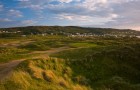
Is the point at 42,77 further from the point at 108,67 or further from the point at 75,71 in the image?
the point at 108,67

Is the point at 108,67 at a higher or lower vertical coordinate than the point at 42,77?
lower

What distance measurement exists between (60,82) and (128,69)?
11564 millimetres

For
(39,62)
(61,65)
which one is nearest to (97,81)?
(61,65)

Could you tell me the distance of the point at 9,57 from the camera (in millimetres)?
32469

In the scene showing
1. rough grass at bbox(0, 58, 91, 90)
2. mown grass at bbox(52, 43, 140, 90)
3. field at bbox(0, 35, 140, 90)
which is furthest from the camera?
mown grass at bbox(52, 43, 140, 90)

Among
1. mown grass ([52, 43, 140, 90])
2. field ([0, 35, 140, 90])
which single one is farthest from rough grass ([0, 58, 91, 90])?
mown grass ([52, 43, 140, 90])

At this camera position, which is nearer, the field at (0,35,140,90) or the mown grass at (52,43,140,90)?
the field at (0,35,140,90)

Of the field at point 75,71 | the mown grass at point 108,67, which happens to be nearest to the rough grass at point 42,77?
the field at point 75,71

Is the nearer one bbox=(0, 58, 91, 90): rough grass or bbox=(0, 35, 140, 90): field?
bbox=(0, 58, 91, 90): rough grass

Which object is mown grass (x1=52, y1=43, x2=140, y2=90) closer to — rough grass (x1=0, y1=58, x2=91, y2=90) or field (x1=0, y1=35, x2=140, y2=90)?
field (x1=0, y1=35, x2=140, y2=90)

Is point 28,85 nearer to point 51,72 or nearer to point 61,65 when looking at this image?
point 51,72

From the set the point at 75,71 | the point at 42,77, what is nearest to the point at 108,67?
the point at 75,71

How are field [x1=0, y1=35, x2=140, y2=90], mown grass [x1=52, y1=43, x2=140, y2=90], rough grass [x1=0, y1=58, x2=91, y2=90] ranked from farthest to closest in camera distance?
mown grass [x1=52, y1=43, x2=140, y2=90] < field [x1=0, y1=35, x2=140, y2=90] < rough grass [x1=0, y1=58, x2=91, y2=90]

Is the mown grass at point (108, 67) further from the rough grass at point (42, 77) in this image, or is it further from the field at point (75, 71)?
the rough grass at point (42, 77)
